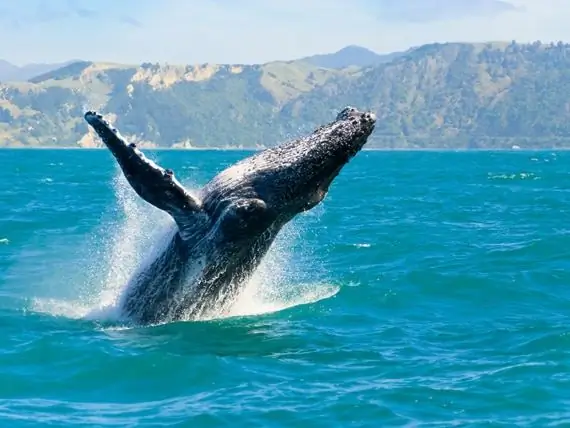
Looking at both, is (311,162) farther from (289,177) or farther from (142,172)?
(142,172)

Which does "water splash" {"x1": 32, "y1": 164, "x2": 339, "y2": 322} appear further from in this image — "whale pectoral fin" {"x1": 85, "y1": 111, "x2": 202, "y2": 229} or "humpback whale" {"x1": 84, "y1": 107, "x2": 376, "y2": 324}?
"whale pectoral fin" {"x1": 85, "y1": 111, "x2": 202, "y2": 229}

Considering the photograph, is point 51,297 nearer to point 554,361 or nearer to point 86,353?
point 86,353

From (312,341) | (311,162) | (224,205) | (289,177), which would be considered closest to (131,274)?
(224,205)

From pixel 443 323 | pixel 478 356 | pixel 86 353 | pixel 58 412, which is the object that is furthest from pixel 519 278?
pixel 58 412

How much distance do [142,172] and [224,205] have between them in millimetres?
1085

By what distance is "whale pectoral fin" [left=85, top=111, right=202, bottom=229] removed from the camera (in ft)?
35.7

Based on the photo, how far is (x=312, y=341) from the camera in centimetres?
1188

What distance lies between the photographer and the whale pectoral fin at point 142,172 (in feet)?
35.7

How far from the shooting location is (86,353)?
432 inches

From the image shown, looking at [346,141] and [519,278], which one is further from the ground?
[346,141]

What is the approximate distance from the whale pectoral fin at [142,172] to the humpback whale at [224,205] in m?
0.01

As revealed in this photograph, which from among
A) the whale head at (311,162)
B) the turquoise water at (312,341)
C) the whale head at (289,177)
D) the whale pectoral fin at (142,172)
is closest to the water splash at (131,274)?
the turquoise water at (312,341)

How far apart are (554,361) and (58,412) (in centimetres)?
533

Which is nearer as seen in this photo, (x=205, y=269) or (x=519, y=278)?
(x=205, y=269)
